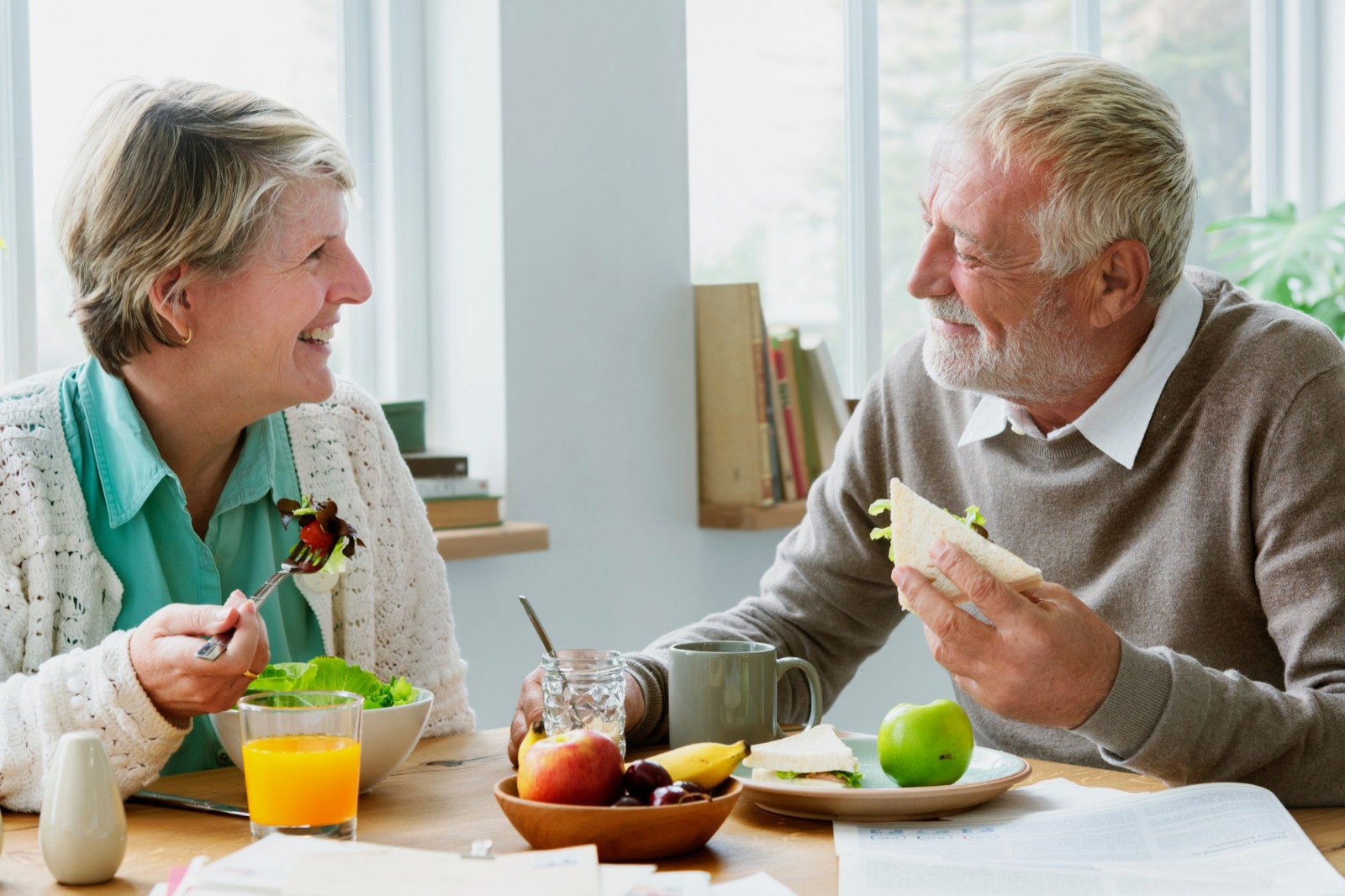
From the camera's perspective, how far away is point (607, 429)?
284 cm

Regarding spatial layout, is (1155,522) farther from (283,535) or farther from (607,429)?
(607,429)

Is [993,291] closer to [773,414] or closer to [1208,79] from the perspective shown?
[773,414]

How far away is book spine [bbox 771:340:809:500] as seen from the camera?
10.1 feet

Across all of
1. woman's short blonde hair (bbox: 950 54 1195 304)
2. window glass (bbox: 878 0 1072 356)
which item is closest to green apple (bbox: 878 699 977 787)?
woman's short blonde hair (bbox: 950 54 1195 304)

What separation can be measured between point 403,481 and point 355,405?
0.37ft

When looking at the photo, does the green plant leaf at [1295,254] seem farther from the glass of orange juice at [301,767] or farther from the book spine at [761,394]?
the glass of orange juice at [301,767]

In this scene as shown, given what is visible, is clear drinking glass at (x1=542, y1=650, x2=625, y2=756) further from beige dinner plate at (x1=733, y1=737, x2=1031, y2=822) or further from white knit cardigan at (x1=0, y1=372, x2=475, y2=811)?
white knit cardigan at (x1=0, y1=372, x2=475, y2=811)

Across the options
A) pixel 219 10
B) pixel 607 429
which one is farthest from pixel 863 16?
pixel 219 10

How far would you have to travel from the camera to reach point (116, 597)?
1.50m

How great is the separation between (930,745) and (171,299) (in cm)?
97

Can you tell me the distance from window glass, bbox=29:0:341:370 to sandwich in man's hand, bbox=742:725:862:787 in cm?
143

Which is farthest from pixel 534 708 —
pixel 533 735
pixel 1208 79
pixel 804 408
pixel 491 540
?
pixel 1208 79

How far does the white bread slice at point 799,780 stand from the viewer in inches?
48.6

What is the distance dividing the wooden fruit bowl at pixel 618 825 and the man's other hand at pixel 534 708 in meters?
0.30
